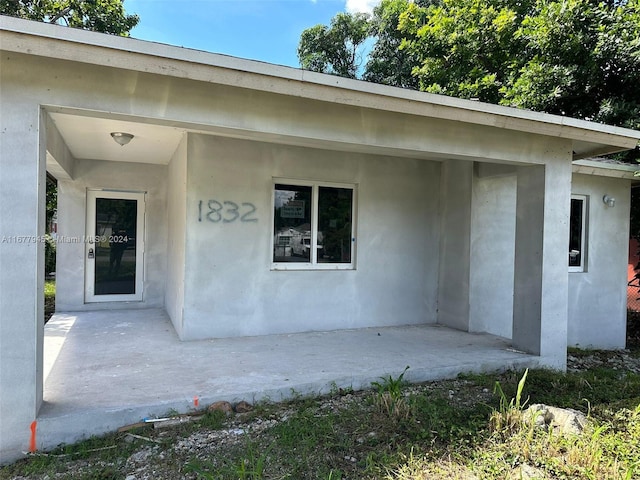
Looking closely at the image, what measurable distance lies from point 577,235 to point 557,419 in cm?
512

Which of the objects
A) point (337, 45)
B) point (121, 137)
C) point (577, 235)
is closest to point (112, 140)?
point (121, 137)

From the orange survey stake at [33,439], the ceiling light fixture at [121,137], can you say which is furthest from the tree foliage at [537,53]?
the orange survey stake at [33,439]

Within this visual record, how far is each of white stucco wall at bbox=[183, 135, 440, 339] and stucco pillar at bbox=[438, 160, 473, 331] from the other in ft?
0.51

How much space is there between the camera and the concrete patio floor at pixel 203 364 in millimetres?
3389

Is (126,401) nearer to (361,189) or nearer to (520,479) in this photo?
(520,479)

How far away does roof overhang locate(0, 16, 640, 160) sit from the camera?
2758mm

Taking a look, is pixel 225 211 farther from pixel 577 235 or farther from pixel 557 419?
pixel 577 235

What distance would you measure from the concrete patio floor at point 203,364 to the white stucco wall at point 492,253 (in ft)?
1.80

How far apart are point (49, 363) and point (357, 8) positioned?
18.9m

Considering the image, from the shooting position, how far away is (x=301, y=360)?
187 inches

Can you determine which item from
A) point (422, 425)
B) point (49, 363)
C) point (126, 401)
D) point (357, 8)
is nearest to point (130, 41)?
point (126, 401)

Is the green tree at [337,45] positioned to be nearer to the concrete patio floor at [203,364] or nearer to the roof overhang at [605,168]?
the roof overhang at [605,168]

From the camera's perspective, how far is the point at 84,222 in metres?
7.43

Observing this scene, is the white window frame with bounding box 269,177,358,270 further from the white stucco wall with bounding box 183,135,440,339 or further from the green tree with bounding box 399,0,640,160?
the green tree with bounding box 399,0,640,160
